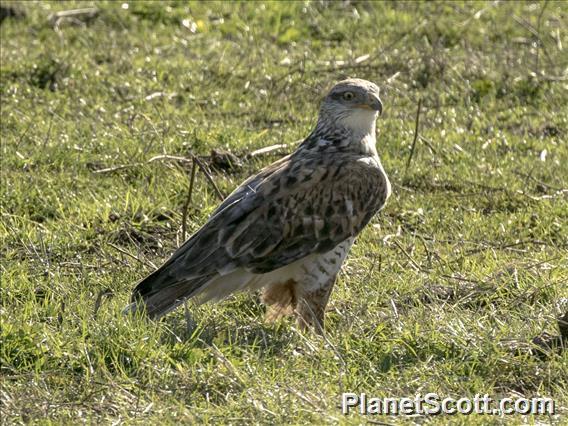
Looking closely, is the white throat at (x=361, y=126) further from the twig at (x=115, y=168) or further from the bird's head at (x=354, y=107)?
the twig at (x=115, y=168)

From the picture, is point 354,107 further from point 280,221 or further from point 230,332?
point 230,332

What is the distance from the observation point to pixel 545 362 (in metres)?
6.61

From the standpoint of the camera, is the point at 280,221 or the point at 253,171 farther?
the point at 253,171

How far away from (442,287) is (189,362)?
6.19ft

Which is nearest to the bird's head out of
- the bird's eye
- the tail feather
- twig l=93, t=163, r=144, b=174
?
the bird's eye

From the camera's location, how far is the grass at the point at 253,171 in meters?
6.37

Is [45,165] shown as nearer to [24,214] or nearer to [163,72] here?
[24,214]

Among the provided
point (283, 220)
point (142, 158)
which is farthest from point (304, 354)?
point (142, 158)

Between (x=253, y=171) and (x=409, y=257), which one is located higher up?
(x=409, y=257)

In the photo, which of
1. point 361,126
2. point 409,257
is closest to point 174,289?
point 361,126

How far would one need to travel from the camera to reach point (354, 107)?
807cm

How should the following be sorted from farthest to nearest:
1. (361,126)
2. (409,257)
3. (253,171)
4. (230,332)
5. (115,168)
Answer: (253,171) → (115,168) → (409,257) → (361,126) → (230,332)

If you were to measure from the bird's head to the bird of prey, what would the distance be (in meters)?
0.32

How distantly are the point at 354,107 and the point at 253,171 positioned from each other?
6.11 feet
